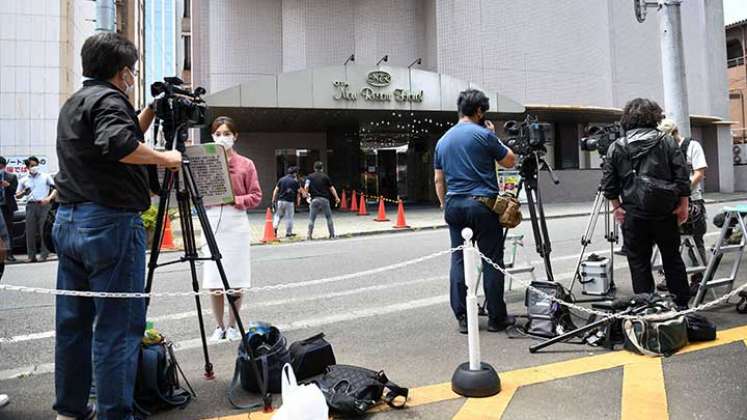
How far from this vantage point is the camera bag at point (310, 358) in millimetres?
3568

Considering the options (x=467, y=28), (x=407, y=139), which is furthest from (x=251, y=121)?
(x=467, y=28)

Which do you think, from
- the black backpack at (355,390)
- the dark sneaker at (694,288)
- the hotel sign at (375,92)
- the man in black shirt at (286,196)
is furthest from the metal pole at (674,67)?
the hotel sign at (375,92)

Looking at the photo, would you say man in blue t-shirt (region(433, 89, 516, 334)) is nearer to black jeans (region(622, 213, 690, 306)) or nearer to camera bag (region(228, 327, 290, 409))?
black jeans (region(622, 213, 690, 306))

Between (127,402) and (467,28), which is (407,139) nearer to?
(467,28)

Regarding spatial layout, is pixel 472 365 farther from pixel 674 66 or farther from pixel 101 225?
pixel 674 66

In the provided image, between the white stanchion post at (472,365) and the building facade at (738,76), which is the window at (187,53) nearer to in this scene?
the white stanchion post at (472,365)

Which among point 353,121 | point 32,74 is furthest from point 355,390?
point 32,74

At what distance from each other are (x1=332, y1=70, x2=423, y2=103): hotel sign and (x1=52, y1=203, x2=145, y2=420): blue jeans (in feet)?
53.8

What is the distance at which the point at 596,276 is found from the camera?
5.60 meters

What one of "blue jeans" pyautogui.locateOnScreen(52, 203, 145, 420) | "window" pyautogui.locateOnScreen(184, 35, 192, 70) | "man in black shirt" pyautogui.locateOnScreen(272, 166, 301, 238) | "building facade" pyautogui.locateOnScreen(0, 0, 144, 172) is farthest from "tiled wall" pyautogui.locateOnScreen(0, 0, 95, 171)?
"blue jeans" pyautogui.locateOnScreen(52, 203, 145, 420)

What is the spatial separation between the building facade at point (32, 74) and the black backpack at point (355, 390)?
18700 mm

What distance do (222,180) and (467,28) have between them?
22.6 meters

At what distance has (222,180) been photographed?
3566 millimetres

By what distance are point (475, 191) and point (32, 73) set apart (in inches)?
812
